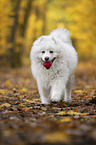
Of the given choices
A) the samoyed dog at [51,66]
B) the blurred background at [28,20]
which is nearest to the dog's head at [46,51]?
the samoyed dog at [51,66]

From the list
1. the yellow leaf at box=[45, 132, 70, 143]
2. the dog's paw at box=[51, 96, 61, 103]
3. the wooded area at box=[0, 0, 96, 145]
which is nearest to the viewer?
the yellow leaf at box=[45, 132, 70, 143]

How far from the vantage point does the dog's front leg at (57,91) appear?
17.4 feet

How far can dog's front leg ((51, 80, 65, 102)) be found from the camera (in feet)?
17.4

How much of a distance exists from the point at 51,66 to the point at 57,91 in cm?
57

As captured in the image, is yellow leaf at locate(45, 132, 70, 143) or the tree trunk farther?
the tree trunk

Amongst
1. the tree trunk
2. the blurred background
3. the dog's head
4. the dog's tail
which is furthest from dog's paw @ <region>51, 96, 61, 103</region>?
the tree trunk

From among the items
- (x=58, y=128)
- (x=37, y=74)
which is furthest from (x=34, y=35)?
(x=58, y=128)

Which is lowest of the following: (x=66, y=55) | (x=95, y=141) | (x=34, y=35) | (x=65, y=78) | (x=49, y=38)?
(x=95, y=141)

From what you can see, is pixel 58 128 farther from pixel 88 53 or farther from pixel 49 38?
pixel 88 53

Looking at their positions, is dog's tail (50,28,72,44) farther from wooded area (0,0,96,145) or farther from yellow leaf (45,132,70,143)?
yellow leaf (45,132,70,143)

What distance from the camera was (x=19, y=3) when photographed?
1923 centimetres

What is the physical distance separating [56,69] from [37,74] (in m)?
0.45

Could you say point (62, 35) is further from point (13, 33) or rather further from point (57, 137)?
point (13, 33)

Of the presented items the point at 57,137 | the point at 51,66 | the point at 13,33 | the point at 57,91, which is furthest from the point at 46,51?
the point at 13,33
